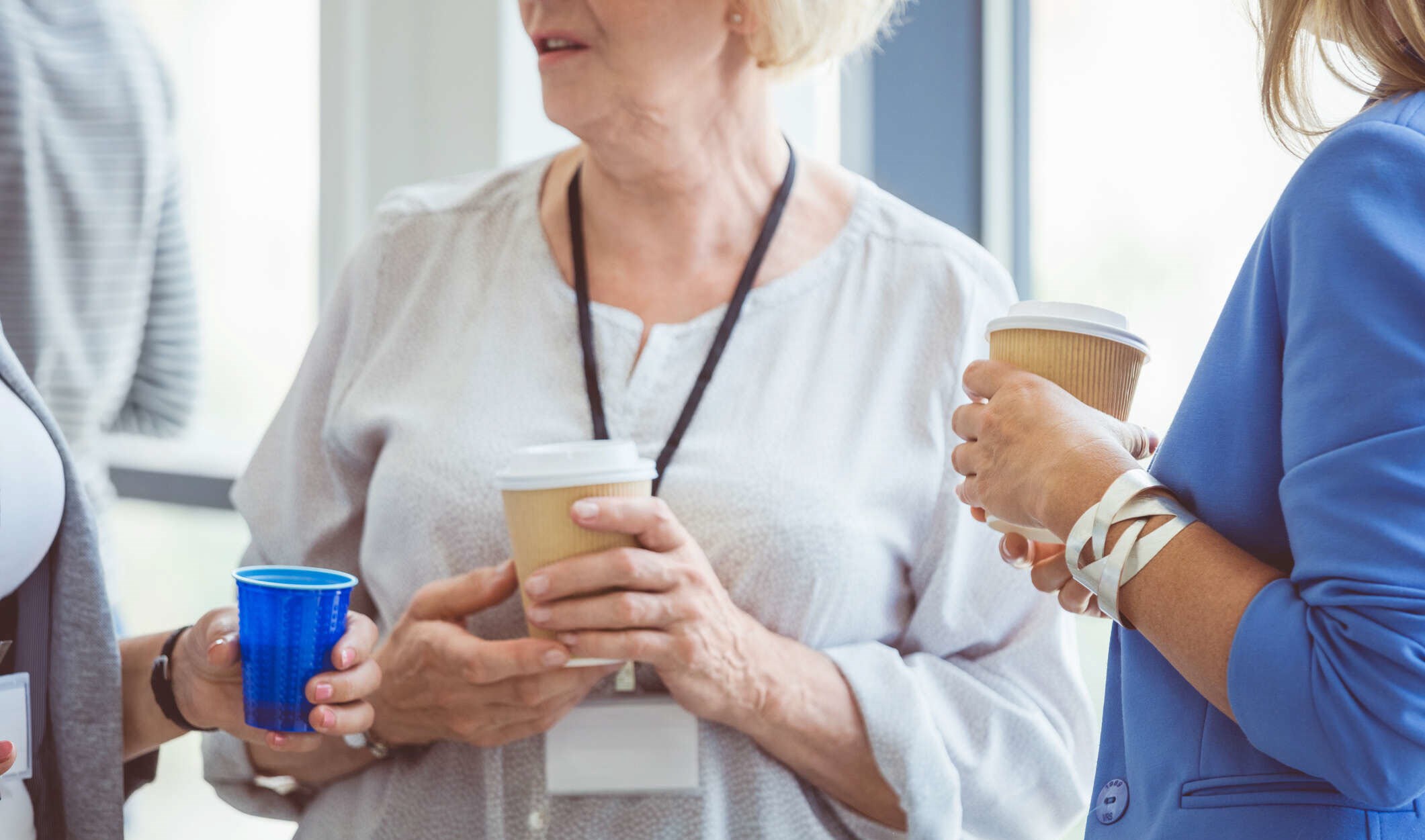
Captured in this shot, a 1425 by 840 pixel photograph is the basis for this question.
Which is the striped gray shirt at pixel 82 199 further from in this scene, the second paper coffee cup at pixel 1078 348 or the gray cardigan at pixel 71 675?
the second paper coffee cup at pixel 1078 348

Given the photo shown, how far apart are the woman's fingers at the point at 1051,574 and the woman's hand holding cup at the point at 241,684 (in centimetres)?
62

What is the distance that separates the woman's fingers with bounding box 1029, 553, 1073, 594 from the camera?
3.71ft

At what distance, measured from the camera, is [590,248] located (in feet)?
5.14

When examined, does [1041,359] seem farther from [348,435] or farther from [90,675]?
[90,675]

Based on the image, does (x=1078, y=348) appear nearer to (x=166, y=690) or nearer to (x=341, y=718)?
(x=341, y=718)

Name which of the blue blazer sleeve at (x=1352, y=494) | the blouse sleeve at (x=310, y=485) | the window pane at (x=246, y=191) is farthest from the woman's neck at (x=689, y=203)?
the window pane at (x=246, y=191)

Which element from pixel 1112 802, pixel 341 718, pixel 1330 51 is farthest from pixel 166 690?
pixel 1330 51

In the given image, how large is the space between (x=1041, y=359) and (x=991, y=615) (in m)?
0.46

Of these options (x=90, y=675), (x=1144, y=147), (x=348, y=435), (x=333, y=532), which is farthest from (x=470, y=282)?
(x=1144, y=147)

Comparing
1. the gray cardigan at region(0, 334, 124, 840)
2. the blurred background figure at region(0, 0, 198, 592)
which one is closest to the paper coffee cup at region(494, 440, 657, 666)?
the gray cardigan at region(0, 334, 124, 840)

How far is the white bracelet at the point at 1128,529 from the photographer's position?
2.73 feet

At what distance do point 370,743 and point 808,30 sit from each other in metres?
0.98

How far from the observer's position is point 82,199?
79.4 inches

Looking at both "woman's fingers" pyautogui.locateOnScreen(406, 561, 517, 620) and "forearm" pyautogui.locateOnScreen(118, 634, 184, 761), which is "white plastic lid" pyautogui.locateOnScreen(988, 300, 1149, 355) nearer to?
"woman's fingers" pyautogui.locateOnScreen(406, 561, 517, 620)
